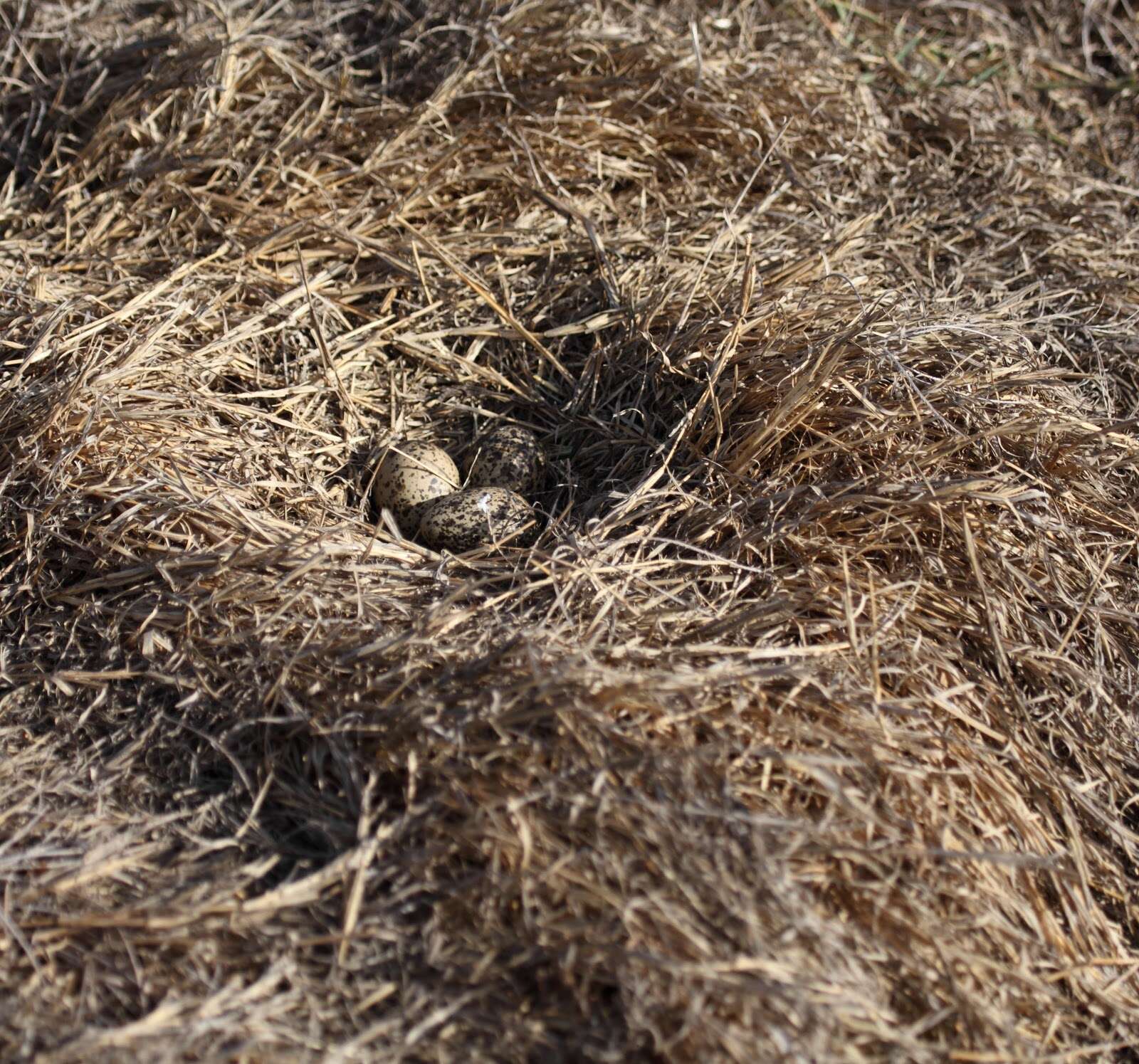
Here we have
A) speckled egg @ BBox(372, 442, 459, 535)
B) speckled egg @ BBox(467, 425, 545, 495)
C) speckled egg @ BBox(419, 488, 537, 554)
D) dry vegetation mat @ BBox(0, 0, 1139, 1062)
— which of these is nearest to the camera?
dry vegetation mat @ BBox(0, 0, 1139, 1062)

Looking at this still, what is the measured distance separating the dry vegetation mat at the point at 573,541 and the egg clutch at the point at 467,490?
9cm

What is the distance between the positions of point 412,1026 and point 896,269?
2646 millimetres

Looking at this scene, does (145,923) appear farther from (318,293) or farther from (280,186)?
(280,186)

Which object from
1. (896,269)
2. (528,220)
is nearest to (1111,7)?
(896,269)

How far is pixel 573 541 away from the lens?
8.32 feet

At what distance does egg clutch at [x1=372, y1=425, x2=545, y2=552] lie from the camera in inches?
113

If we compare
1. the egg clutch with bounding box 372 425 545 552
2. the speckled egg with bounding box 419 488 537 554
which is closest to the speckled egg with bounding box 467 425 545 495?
the egg clutch with bounding box 372 425 545 552

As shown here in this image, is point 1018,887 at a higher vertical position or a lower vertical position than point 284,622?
lower

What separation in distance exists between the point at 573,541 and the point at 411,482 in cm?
65

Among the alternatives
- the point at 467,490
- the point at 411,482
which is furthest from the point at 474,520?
the point at 411,482

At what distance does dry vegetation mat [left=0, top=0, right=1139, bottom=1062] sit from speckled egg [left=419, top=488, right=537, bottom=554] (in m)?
0.09

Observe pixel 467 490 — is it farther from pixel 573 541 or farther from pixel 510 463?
pixel 573 541

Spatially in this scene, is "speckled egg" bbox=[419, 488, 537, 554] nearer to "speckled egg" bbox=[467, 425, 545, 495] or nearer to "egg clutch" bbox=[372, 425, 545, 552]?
"egg clutch" bbox=[372, 425, 545, 552]

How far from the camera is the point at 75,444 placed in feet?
8.83
